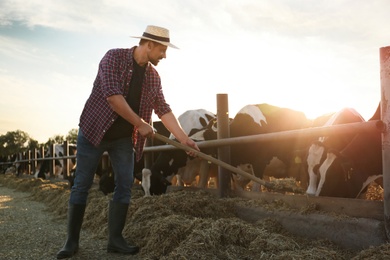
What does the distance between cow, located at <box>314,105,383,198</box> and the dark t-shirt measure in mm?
2352

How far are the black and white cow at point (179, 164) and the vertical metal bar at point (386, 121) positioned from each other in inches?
171

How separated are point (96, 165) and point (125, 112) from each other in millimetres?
710

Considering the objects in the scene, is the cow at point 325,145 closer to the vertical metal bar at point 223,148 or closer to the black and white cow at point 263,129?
the vertical metal bar at point 223,148

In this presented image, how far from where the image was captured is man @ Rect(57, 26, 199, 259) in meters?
3.78

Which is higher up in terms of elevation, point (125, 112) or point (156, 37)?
point (156, 37)

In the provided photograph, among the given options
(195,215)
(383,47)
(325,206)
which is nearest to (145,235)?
(195,215)

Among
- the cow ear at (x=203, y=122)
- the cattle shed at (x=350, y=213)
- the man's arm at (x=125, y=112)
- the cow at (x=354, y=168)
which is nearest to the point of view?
the cattle shed at (x=350, y=213)

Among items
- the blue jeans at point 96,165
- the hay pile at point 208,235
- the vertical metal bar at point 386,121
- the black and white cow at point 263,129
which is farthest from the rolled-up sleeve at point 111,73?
the black and white cow at point 263,129

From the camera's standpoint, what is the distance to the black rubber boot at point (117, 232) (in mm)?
3895

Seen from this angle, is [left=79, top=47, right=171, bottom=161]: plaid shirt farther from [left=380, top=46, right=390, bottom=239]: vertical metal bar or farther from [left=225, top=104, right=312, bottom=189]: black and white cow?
[left=225, top=104, right=312, bottom=189]: black and white cow

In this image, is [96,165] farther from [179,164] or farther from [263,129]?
[179,164]

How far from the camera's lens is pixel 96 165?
4.05m

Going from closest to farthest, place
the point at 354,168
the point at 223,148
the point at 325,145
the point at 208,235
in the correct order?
the point at 208,235
the point at 354,168
the point at 325,145
the point at 223,148

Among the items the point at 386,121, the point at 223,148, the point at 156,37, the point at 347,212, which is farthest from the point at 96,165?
the point at 386,121
